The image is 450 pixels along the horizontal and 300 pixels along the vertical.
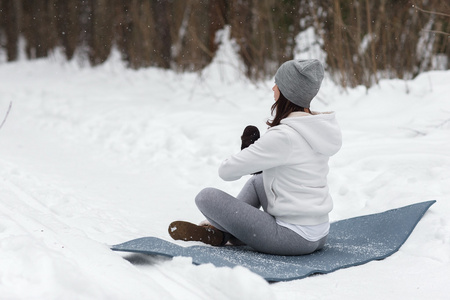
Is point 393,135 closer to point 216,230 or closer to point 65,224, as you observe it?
point 216,230

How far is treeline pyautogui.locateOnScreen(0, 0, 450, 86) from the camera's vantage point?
691 centimetres

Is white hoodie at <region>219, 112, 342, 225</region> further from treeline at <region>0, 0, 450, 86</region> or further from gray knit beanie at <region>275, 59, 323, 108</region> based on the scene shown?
treeline at <region>0, 0, 450, 86</region>

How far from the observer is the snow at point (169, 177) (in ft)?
7.54

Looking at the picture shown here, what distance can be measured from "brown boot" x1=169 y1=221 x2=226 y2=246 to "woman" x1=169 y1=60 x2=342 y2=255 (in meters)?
0.09

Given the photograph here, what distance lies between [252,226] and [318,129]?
1.96 ft

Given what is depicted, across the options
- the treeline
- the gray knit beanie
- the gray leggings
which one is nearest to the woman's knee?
the gray leggings

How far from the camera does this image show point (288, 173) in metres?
2.99

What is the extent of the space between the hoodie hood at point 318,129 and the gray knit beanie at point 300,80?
90mm

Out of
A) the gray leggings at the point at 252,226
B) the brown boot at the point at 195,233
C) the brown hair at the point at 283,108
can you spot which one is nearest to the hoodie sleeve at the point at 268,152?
the brown hair at the point at 283,108

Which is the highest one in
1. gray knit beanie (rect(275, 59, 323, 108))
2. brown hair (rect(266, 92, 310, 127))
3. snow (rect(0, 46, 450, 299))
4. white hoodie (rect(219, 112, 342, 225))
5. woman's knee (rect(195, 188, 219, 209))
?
gray knit beanie (rect(275, 59, 323, 108))

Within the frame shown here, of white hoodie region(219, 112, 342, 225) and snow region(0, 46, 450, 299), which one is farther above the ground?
white hoodie region(219, 112, 342, 225)

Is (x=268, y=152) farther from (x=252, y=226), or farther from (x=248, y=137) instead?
(x=252, y=226)

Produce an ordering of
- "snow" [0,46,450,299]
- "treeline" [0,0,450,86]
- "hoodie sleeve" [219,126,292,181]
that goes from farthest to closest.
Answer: "treeline" [0,0,450,86] → "hoodie sleeve" [219,126,292,181] → "snow" [0,46,450,299]

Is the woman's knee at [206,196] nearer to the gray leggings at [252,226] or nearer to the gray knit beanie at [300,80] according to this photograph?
the gray leggings at [252,226]
